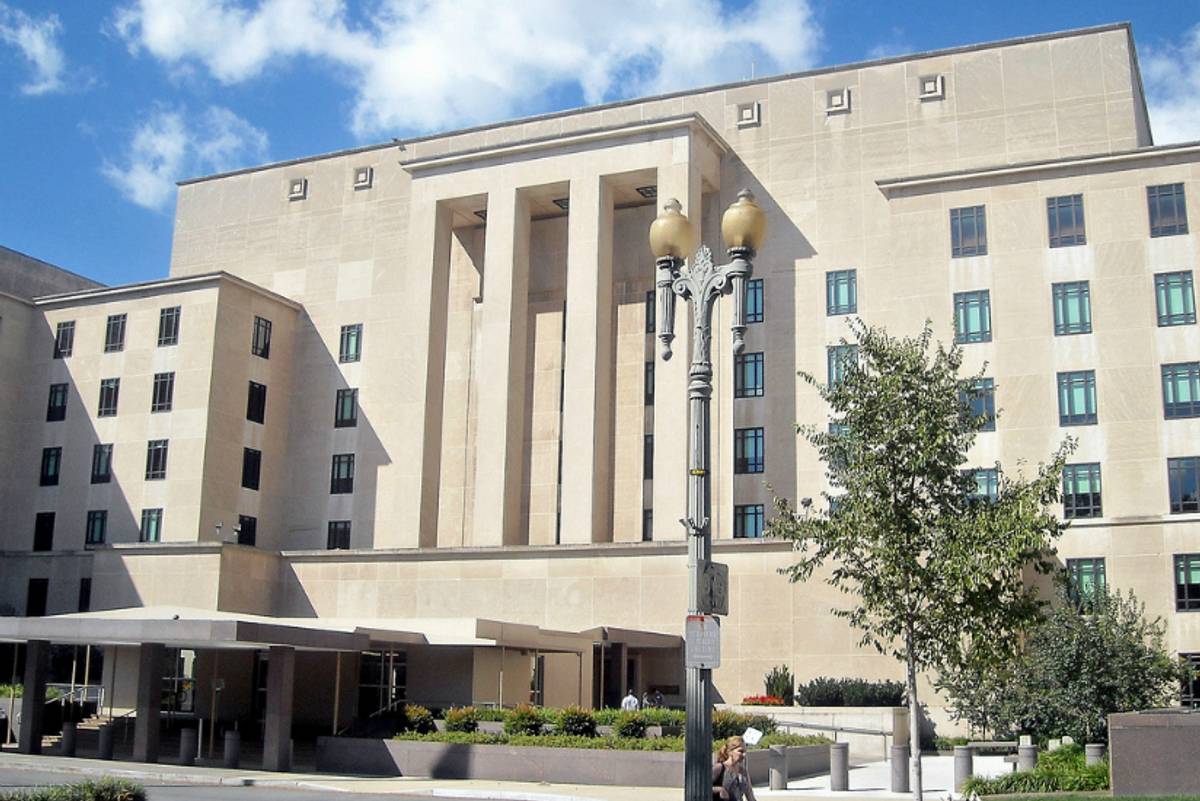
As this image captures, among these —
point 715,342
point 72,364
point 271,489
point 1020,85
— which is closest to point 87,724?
point 271,489

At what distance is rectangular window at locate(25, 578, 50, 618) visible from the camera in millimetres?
59019

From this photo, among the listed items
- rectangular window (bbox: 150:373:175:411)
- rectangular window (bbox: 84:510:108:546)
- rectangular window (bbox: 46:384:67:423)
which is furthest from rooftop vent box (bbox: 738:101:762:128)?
rectangular window (bbox: 46:384:67:423)

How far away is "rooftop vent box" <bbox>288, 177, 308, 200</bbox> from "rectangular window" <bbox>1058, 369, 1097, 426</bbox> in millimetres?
39062

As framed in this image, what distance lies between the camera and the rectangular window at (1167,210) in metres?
47.2

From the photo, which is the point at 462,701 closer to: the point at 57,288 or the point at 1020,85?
the point at 1020,85

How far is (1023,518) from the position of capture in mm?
21812

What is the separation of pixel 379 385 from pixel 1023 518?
44023mm

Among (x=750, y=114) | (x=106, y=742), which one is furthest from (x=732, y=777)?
(x=750, y=114)

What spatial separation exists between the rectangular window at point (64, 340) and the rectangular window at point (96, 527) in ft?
27.1

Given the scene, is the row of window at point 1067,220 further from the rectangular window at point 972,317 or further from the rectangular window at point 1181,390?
the rectangular window at point 1181,390

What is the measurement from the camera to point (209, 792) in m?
27.5

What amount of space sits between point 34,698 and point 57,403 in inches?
1152

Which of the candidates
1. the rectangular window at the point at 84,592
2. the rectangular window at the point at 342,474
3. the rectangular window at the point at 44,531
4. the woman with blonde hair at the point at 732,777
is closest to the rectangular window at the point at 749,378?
the rectangular window at the point at 342,474

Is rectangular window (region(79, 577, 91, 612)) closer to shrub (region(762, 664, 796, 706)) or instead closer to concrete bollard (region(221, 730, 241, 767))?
concrete bollard (region(221, 730, 241, 767))
